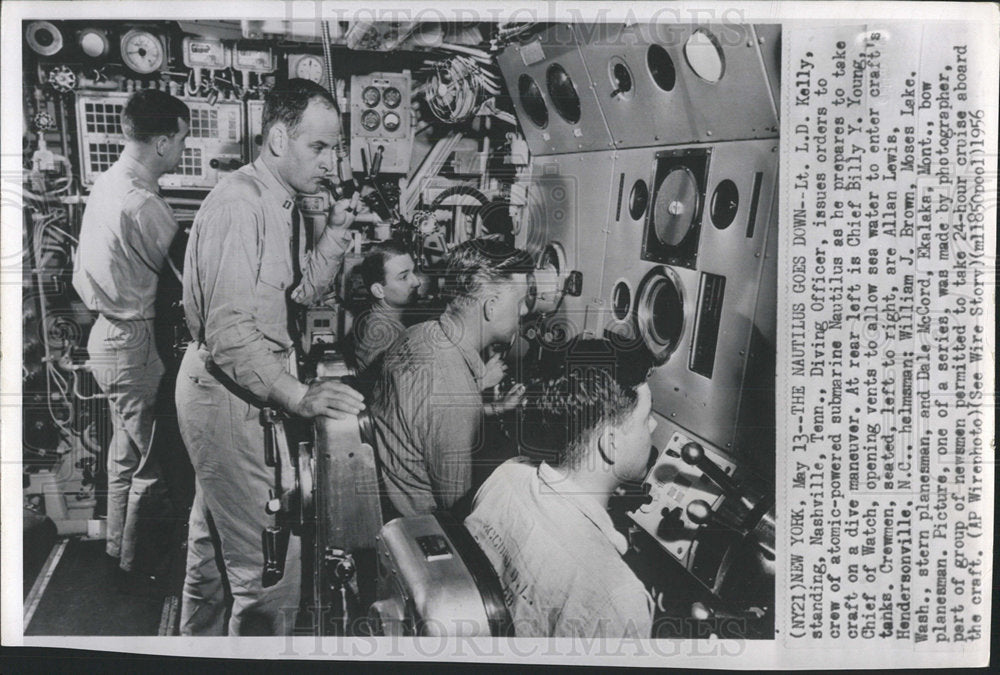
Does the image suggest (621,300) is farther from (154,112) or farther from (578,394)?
(154,112)

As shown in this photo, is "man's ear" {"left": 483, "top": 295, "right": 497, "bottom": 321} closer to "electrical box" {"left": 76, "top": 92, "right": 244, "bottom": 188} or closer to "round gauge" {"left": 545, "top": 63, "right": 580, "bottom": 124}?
"round gauge" {"left": 545, "top": 63, "right": 580, "bottom": 124}

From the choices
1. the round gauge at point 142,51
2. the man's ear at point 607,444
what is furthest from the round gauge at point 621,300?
the round gauge at point 142,51

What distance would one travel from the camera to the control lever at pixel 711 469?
1.43 metres

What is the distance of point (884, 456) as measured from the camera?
4.75 feet

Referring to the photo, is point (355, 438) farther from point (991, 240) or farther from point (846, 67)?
point (991, 240)

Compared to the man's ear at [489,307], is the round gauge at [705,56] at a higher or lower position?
higher

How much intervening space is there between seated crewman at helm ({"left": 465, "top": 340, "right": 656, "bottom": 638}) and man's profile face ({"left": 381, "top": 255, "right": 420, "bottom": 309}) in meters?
0.29

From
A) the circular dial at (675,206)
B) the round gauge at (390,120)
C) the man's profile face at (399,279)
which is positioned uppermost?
the round gauge at (390,120)

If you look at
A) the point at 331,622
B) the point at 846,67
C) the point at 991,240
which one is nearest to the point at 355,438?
the point at 331,622

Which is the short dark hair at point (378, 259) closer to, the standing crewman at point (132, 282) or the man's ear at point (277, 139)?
the man's ear at point (277, 139)

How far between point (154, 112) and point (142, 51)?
0.12 meters

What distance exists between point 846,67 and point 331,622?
1422 millimetres

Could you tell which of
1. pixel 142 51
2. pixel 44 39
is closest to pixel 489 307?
pixel 142 51

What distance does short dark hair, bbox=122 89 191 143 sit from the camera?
4.71 feet
